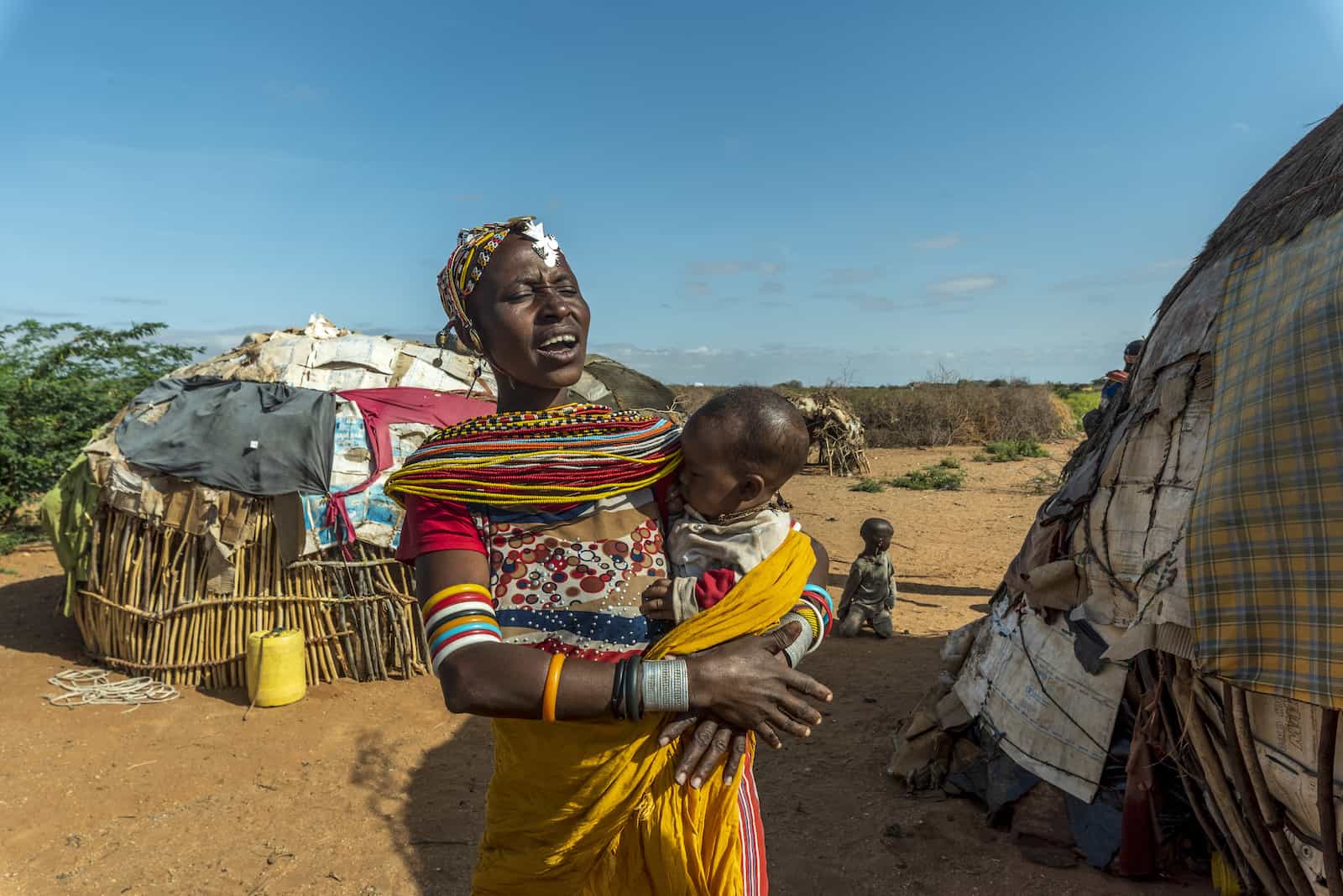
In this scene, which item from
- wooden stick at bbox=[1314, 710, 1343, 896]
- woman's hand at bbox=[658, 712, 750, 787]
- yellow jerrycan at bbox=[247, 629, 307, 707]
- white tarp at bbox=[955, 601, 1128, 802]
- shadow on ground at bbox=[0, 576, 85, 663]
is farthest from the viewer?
shadow on ground at bbox=[0, 576, 85, 663]

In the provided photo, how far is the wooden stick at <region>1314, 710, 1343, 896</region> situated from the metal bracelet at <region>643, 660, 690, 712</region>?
1.85 m

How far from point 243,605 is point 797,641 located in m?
5.43

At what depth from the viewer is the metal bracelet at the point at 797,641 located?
1515 millimetres

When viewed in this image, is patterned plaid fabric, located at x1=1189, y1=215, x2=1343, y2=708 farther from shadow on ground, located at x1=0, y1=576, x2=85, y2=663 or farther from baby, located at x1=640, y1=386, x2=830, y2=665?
shadow on ground, located at x1=0, y1=576, x2=85, y2=663

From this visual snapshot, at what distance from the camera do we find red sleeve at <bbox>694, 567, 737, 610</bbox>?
1504 millimetres

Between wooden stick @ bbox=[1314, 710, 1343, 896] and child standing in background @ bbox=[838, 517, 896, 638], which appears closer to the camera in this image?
wooden stick @ bbox=[1314, 710, 1343, 896]

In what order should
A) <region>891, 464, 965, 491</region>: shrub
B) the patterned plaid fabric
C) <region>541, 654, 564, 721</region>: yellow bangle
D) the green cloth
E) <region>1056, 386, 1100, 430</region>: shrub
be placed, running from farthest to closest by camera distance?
<region>1056, 386, 1100, 430</region>: shrub → <region>891, 464, 965, 491</region>: shrub → the green cloth → the patterned plaid fabric → <region>541, 654, 564, 721</region>: yellow bangle

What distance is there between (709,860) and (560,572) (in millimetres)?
670

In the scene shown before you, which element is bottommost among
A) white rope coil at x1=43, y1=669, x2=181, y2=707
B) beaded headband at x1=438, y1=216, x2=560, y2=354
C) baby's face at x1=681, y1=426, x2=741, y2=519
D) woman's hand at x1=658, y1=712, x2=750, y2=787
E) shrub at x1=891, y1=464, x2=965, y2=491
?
white rope coil at x1=43, y1=669, x2=181, y2=707

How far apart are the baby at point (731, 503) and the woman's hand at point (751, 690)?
12 centimetres

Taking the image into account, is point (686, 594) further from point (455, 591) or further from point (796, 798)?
point (796, 798)

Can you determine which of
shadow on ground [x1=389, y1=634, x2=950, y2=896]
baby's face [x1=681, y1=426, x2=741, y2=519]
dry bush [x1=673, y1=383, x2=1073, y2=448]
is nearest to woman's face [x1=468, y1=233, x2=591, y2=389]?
baby's face [x1=681, y1=426, x2=741, y2=519]

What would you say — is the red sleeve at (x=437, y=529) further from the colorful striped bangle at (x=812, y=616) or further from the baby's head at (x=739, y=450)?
the colorful striped bangle at (x=812, y=616)

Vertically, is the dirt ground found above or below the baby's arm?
below
